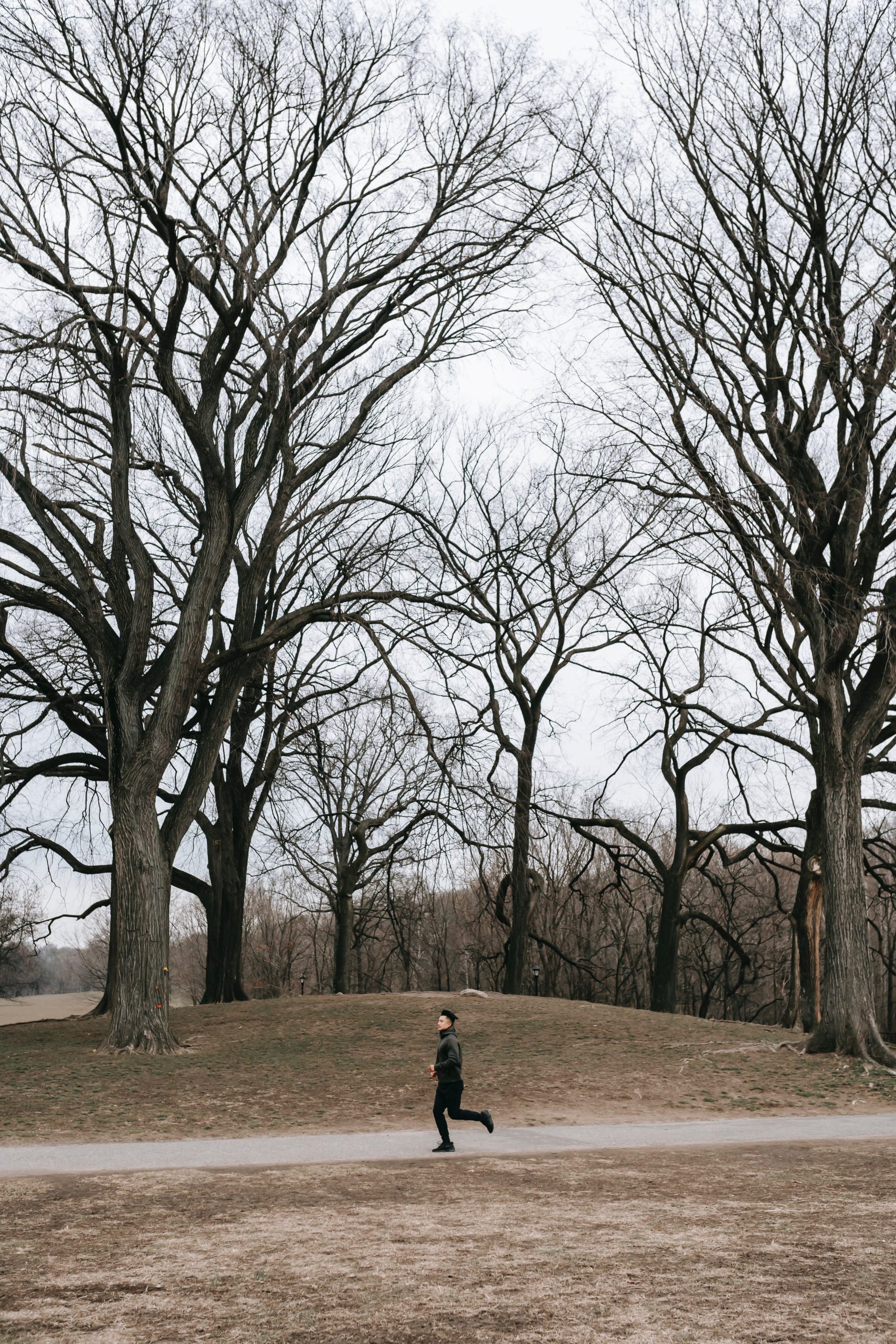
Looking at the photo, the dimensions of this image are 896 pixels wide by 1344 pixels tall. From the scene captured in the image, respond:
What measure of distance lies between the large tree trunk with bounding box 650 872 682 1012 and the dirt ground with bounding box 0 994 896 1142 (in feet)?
26.8

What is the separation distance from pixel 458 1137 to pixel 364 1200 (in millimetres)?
4062

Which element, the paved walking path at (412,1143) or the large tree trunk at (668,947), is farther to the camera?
the large tree trunk at (668,947)

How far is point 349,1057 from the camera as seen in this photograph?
17125 mm

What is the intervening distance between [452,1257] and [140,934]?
11.7m

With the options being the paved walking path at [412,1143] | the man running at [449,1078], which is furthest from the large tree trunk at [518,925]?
the man running at [449,1078]

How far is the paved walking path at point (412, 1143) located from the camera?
10.5 metres

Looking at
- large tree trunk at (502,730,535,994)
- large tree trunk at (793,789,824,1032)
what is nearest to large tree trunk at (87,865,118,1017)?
large tree trunk at (502,730,535,994)

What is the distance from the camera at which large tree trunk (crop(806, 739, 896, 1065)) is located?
59.2ft

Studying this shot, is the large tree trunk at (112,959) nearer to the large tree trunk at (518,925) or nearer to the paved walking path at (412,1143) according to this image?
the paved walking path at (412,1143)

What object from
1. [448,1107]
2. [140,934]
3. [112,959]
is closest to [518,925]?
[112,959]

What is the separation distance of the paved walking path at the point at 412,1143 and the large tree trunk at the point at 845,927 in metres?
3.84

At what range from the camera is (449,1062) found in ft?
39.2

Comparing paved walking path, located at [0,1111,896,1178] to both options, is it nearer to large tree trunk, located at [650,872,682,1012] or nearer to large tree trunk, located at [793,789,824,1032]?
large tree trunk, located at [793,789,824,1032]

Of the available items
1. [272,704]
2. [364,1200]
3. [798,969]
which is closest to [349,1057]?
[364,1200]
